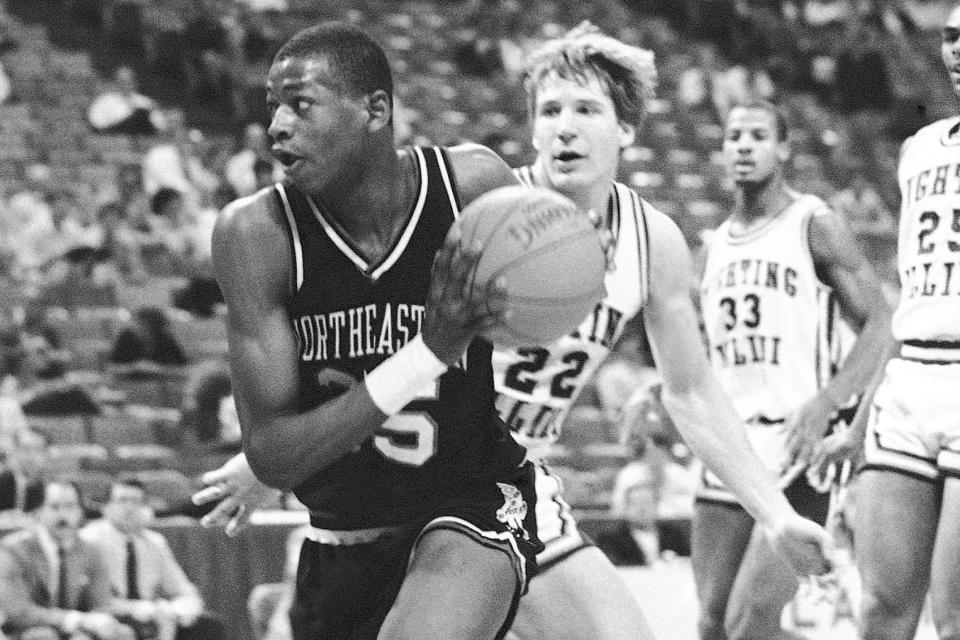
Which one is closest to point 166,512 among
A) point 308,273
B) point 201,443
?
point 201,443

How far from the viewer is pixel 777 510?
13.6 feet

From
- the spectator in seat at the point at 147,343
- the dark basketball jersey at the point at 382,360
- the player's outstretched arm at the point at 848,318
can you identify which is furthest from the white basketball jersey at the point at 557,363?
the spectator in seat at the point at 147,343

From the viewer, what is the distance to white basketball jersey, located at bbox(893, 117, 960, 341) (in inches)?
194

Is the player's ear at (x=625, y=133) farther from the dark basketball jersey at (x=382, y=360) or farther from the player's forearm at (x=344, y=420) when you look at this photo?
the player's forearm at (x=344, y=420)

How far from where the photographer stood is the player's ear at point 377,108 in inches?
133

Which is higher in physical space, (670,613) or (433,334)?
(433,334)

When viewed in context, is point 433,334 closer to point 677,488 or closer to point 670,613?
point 670,613

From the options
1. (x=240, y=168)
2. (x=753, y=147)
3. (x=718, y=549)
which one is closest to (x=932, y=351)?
(x=718, y=549)

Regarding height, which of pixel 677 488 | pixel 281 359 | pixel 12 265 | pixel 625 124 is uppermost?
pixel 625 124

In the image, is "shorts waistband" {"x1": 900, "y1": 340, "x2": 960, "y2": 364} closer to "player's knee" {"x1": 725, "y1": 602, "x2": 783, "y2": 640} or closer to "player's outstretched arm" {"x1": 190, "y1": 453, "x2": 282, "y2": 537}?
"player's knee" {"x1": 725, "y1": 602, "x2": 783, "y2": 640}

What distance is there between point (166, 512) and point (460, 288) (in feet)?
19.4

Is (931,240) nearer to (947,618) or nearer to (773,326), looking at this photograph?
(947,618)

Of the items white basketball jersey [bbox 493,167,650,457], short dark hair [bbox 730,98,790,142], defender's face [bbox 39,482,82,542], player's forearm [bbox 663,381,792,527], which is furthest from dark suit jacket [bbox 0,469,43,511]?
player's forearm [bbox 663,381,792,527]

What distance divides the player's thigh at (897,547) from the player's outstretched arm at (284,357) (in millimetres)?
2074
